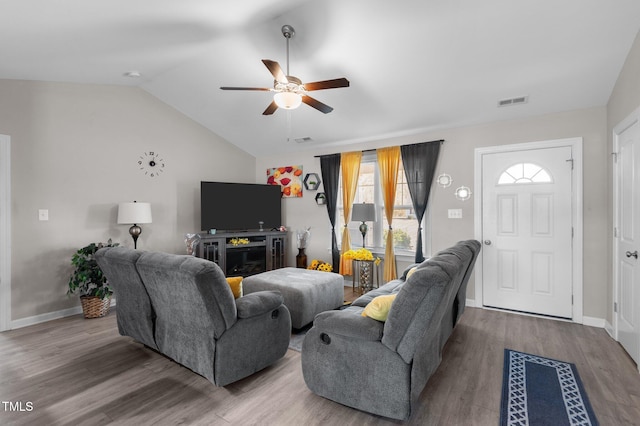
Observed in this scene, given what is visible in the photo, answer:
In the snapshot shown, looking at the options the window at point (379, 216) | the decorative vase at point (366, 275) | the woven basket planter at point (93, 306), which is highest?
the window at point (379, 216)

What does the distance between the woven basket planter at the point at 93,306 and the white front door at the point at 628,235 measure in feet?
17.5

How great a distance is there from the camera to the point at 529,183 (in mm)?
3748

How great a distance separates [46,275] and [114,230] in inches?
34.5

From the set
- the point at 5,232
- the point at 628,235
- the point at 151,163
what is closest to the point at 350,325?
the point at 628,235

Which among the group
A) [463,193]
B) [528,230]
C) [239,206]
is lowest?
[528,230]

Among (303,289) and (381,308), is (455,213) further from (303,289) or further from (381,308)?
(381,308)

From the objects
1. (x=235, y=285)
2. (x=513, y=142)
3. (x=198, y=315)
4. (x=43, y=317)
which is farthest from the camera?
(x=513, y=142)

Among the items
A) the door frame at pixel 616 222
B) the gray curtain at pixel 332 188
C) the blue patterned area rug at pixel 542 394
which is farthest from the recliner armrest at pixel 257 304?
the door frame at pixel 616 222

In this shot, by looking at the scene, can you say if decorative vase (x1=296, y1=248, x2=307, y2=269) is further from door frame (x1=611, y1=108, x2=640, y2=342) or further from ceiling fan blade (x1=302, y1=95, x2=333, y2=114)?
door frame (x1=611, y1=108, x2=640, y2=342)

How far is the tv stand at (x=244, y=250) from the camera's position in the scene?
4.96 m

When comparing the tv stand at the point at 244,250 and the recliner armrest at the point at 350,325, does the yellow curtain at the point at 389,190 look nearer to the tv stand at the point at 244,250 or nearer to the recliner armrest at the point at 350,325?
the tv stand at the point at 244,250

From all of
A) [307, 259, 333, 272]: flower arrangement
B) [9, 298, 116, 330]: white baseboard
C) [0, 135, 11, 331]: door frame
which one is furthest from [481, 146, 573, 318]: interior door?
[0, 135, 11, 331]: door frame

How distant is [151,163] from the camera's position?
15.3 feet

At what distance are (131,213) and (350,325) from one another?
137 inches
